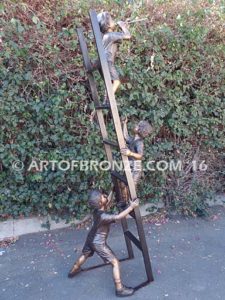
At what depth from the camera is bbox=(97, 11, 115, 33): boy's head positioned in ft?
7.97

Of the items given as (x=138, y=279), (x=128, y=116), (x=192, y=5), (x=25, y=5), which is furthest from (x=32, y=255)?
(x=192, y=5)

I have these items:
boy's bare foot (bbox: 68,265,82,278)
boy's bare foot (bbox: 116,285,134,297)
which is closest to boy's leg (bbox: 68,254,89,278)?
boy's bare foot (bbox: 68,265,82,278)

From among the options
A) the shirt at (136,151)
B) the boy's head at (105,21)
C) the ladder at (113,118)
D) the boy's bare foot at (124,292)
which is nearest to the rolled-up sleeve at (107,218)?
the ladder at (113,118)

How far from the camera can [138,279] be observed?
292 centimetres

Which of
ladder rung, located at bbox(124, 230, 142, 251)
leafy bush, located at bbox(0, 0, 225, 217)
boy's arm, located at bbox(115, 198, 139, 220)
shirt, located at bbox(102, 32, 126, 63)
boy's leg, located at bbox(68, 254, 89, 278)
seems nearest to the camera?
shirt, located at bbox(102, 32, 126, 63)

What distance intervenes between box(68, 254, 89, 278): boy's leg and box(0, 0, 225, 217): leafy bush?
0.93 m

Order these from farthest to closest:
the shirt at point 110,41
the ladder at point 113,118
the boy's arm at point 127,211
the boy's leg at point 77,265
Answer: the boy's leg at point 77,265
the boy's arm at point 127,211
the shirt at point 110,41
the ladder at point 113,118

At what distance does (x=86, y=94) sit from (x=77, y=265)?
174 centimetres

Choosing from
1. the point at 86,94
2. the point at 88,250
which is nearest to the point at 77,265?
the point at 88,250

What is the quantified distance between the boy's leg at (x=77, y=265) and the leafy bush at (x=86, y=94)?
0.93 metres

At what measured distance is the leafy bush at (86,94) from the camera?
11.2 feet

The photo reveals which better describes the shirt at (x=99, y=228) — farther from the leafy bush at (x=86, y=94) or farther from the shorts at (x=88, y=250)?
the leafy bush at (x=86, y=94)

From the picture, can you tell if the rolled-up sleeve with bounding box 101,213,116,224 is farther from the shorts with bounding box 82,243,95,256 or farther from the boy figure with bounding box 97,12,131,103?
the boy figure with bounding box 97,12,131,103

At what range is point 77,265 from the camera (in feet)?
9.57
